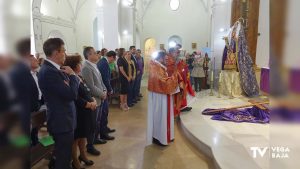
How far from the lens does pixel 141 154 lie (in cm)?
419

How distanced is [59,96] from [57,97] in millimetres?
26

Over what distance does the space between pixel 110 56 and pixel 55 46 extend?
339cm

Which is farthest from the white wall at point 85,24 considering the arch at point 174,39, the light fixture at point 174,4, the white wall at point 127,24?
the light fixture at point 174,4

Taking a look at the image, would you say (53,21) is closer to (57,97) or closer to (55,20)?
(55,20)

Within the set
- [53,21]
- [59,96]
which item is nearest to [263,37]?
[59,96]

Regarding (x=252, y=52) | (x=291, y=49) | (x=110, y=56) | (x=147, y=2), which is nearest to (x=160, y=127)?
(x=110, y=56)

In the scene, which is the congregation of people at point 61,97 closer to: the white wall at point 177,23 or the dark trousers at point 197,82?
the dark trousers at point 197,82

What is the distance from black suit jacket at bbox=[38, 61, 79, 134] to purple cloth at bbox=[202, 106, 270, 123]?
3510mm

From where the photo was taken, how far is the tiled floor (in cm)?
378

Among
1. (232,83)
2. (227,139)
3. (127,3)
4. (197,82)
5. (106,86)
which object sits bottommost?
(227,139)

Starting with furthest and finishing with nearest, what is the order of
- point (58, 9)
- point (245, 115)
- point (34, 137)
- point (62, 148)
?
point (58, 9) → point (245, 115) → point (34, 137) → point (62, 148)

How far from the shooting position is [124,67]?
725cm

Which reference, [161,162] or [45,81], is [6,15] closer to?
[45,81]

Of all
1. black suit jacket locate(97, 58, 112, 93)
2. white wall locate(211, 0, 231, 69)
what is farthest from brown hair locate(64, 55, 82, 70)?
white wall locate(211, 0, 231, 69)
